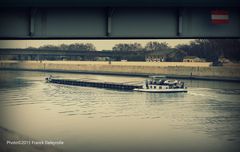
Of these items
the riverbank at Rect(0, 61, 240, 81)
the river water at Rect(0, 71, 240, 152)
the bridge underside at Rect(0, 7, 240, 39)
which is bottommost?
the river water at Rect(0, 71, 240, 152)

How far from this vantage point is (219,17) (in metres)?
14.5

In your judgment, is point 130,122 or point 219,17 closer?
point 219,17

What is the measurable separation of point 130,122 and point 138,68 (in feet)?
215

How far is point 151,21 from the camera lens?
14.9 m

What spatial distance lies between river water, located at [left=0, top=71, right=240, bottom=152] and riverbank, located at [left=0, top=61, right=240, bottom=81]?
24941 mm

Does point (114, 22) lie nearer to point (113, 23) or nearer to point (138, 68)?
point (113, 23)

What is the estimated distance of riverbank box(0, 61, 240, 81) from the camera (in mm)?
83875

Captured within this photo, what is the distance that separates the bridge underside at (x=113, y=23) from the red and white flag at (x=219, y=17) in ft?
0.86

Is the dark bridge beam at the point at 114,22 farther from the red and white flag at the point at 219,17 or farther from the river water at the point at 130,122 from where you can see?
the river water at the point at 130,122

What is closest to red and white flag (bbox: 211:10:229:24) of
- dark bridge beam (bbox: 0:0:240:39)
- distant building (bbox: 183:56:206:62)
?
dark bridge beam (bbox: 0:0:240:39)

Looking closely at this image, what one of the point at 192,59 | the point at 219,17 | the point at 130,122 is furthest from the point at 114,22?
the point at 192,59

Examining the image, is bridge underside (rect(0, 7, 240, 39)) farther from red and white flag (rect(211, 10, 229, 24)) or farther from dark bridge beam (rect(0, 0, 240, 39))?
red and white flag (rect(211, 10, 229, 24))

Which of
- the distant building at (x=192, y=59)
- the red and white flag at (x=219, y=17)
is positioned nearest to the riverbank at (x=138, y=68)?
the distant building at (x=192, y=59)

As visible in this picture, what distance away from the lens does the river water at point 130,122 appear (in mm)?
30297
